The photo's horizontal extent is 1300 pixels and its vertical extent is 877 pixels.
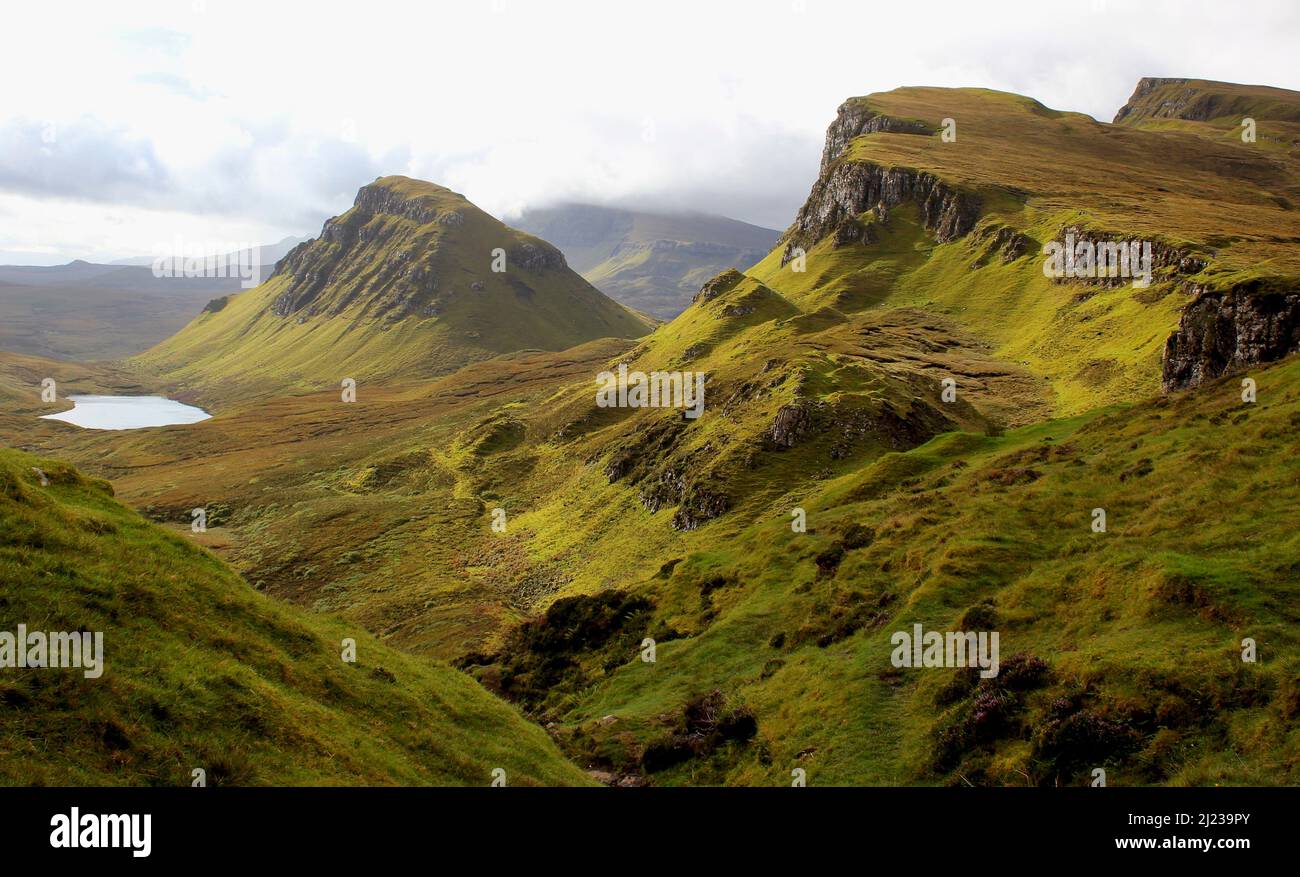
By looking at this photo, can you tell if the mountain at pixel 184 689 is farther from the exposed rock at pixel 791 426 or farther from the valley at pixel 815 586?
the exposed rock at pixel 791 426

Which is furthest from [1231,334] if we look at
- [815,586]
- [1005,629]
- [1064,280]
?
[1064,280]

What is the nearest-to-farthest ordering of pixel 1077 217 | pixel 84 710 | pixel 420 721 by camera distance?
pixel 84 710 < pixel 420 721 < pixel 1077 217

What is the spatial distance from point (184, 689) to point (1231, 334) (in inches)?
2799

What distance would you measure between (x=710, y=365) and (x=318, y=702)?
110 metres

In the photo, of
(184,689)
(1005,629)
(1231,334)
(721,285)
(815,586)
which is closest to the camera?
(184,689)

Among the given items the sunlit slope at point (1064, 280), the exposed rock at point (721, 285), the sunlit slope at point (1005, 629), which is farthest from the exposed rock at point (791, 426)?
the exposed rock at point (721, 285)

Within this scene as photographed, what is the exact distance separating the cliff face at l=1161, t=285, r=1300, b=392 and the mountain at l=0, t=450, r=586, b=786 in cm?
5604

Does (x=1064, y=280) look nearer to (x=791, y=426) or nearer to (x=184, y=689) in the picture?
(x=791, y=426)

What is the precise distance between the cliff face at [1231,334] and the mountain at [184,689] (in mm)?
56038

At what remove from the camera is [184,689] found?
58.2ft

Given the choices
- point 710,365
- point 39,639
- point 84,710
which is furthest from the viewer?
point 710,365
